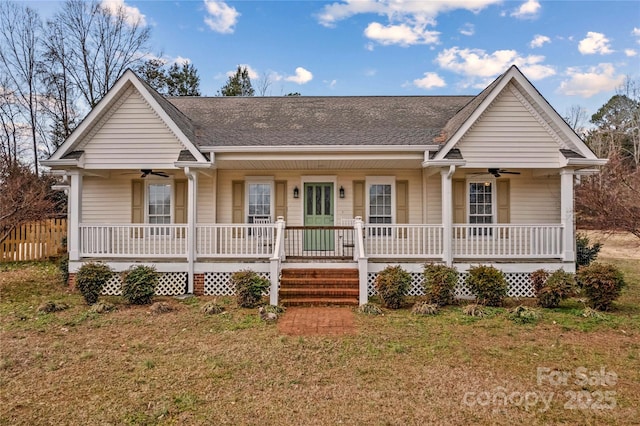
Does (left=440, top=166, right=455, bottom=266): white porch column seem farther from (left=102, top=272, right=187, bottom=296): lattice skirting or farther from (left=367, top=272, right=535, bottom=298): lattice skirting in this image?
(left=102, top=272, right=187, bottom=296): lattice skirting

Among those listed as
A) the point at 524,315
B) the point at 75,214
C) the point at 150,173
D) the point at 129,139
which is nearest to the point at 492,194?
the point at 524,315

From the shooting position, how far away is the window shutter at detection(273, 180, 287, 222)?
448 inches

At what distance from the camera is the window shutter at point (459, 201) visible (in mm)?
10984

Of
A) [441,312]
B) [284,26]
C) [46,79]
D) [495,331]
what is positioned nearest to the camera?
[495,331]

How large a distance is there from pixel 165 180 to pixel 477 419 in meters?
10.6

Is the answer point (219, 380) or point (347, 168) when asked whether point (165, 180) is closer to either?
point (347, 168)

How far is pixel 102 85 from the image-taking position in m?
23.5

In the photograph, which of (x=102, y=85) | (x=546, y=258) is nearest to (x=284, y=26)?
(x=102, y=85)

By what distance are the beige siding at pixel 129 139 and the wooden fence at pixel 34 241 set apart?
29.3 feet

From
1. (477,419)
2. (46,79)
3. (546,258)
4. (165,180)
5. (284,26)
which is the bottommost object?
(477,419)

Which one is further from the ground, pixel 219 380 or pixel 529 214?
pixel 529 214

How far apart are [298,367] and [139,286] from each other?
17.2 ft

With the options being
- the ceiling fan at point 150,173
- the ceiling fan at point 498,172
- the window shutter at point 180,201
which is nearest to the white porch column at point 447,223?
the ceiling fan at point 498,172

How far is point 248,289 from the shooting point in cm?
793
